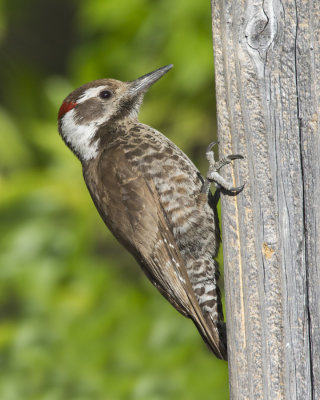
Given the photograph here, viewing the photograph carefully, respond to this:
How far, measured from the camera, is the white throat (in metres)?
3.88

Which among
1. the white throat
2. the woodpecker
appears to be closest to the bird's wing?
the woodpecker

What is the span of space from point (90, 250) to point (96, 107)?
160cm

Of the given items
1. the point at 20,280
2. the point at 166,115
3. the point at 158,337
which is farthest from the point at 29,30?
the point at 158,337

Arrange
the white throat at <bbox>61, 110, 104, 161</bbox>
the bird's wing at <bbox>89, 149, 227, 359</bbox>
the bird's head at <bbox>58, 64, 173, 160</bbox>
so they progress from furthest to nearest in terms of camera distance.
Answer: the bird's head at <bbox>58, 64, 173, 160</bbox>
the white throat at <bbox>61, 110, 104, 161</bbox>
the bird's wing at <bbox>89, 149, 227, 359</bbox>

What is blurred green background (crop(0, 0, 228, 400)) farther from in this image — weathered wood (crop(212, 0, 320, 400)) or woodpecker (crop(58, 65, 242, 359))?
weathered wood (crop(212, 0, 320, 400))

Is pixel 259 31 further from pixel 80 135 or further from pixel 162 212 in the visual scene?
pixel 80 135

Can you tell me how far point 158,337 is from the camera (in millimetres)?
4449

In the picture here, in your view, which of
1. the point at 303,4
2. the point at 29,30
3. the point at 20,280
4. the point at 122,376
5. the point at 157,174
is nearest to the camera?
the point at 303,4

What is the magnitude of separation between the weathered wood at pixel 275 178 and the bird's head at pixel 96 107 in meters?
1.71

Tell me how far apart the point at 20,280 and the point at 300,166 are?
2.94 metres

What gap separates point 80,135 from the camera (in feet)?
13.1

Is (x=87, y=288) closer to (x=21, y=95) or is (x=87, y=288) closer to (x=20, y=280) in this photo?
(x=20, y=280)

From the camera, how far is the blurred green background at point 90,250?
427 centimetres

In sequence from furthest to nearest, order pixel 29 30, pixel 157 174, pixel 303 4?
pixel 29 30 < pixel 157 174 < pixel 303 4
